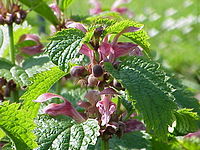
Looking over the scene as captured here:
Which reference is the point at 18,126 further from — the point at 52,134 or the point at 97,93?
the point at 97,93

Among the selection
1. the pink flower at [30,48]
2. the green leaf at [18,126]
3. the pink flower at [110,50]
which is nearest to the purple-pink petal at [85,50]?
the pink flower at [110,50]

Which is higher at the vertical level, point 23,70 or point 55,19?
point 55,19

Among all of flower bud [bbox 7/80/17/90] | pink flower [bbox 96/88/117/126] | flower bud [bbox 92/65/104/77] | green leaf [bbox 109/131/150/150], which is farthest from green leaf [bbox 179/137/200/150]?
flower bud [bbox 7/80/17/90]

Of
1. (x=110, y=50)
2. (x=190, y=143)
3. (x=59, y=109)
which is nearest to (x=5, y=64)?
(x=59, y=109)

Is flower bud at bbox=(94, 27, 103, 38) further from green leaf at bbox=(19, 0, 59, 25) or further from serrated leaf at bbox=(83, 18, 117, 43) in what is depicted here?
green leaf at bbox=(19, 0, 59, 25)

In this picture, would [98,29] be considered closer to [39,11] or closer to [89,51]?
[89,51]

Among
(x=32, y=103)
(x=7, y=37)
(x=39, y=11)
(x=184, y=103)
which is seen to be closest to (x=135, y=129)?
(x=184, y=103)
